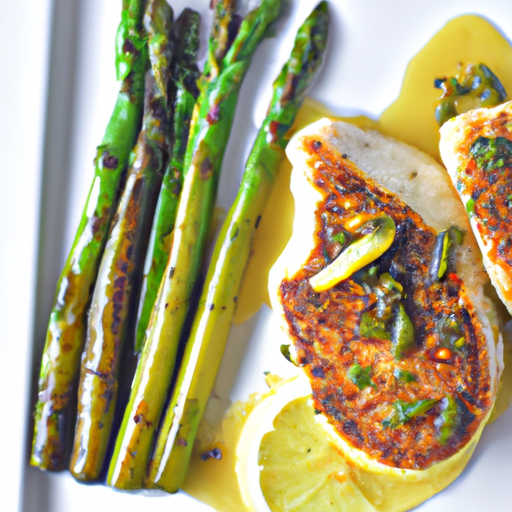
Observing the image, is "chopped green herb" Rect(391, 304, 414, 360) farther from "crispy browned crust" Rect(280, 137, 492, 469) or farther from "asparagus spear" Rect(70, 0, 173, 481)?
"asparagus spear" Rect(70, 0, 173, 481)

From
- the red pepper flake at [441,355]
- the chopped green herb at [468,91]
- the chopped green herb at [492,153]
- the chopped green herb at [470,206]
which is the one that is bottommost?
the red pepper flake at [441,355]

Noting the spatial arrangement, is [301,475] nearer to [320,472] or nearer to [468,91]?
[320,472]

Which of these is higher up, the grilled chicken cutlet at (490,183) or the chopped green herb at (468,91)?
the chopped green herb at (468,91)

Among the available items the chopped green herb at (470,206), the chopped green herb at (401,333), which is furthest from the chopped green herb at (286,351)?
the chopped green herb at (470,206)

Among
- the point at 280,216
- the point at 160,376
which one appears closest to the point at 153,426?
the point at 160,376

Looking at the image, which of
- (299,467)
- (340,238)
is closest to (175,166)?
(340,238)

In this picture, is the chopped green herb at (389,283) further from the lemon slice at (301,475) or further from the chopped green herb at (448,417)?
the lemon slice at (301,475)
